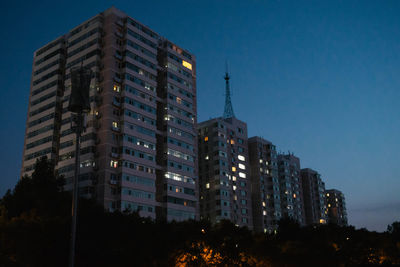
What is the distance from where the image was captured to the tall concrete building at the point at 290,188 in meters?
→ 166

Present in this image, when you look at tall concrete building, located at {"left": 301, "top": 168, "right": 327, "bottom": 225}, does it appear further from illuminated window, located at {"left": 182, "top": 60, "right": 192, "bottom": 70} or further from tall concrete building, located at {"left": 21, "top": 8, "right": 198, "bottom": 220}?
illuminated window, located at {"left": 182, "top": 60, "right": 192, "bottom": 70}

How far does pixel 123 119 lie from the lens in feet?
298

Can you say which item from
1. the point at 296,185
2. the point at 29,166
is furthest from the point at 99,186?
the point at 296,185

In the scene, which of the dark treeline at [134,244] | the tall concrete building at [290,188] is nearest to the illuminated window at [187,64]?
the dark treeline at [134,244]

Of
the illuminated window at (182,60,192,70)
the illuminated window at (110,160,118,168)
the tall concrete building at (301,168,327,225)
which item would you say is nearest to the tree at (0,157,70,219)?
the illuminated window at (110,160,118,168)

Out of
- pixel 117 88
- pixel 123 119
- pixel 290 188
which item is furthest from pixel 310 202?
pixel 117 88

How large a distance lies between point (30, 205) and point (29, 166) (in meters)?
32.8

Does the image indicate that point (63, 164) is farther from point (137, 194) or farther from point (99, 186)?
point (137, 194)

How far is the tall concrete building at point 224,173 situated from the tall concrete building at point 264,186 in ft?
25.0

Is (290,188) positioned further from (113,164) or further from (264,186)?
(113,164)

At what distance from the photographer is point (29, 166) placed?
326 ft

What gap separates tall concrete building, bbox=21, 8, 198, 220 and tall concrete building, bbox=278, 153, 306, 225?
70346 mm

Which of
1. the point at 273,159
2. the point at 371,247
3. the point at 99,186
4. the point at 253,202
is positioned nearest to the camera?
the point at 371,247

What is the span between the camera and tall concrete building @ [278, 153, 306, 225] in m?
166
